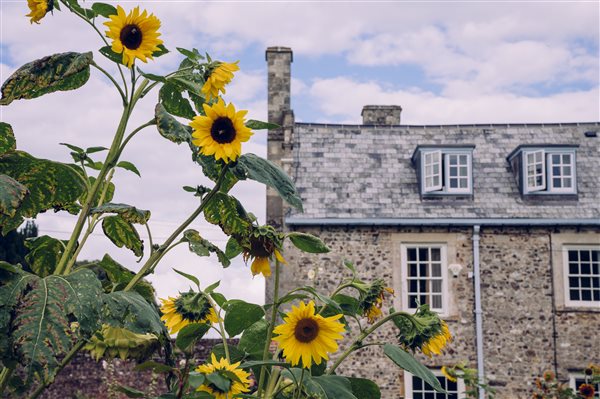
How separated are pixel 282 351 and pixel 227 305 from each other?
206 mm

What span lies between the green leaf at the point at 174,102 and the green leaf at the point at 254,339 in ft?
2.04

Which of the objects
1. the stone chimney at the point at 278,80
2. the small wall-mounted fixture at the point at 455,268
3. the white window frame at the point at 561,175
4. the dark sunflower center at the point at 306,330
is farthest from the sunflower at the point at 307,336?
the stone chimney at the point at 278,80

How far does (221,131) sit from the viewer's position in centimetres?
199

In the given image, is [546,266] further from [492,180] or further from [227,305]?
[227,305]

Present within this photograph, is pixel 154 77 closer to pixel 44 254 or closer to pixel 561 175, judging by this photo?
pixel 44 254

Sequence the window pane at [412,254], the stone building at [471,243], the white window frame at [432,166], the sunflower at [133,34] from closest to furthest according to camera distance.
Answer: the sunflower at [133,34]
the stone building at [471,243]
the window pane at [412,254]
the white window frame at [432,166]

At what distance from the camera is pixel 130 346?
210 cm

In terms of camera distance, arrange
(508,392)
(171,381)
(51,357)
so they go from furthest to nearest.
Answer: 1. (508,392)
2. (171,381)
3. (51,357)

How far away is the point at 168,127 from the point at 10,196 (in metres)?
0.42

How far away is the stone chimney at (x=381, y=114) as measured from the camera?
66.4 feet

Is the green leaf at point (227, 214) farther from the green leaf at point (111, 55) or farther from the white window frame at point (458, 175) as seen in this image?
the white window frame at point (458, 175)

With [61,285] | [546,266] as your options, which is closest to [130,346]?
[61,285]

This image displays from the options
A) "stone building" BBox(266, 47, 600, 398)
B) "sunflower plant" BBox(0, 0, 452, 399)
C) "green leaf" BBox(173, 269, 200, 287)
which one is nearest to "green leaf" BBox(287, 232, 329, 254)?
"sunflower plant" BBox(0, 0, 452, 399)

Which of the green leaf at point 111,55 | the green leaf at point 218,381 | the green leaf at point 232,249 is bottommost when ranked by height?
the green leaf at point 218,381
